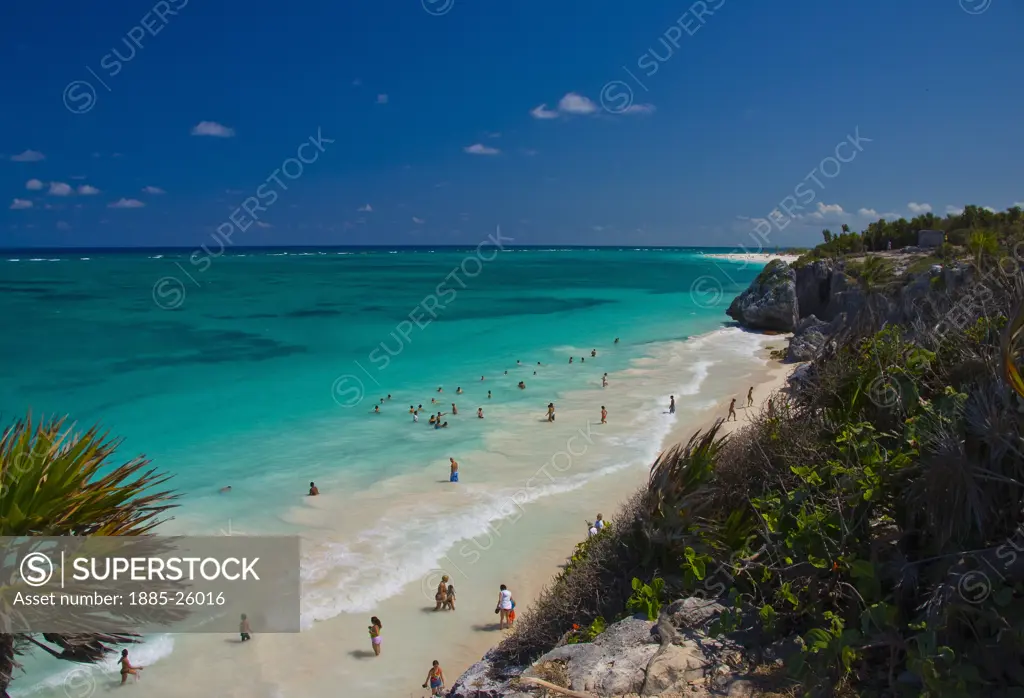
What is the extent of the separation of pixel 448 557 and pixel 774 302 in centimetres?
4258

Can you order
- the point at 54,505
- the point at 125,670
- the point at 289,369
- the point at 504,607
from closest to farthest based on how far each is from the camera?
the point at 54,505 < the point at 125,670 < the point at 504,607 < the point at 289,369

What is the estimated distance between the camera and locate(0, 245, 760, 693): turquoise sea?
22234 millimetres

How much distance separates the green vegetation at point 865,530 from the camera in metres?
3.33

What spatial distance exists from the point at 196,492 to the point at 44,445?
1644 centimetres

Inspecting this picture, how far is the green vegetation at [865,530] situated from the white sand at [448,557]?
5470 millimetres

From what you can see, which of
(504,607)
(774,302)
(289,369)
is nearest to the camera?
(504,607)

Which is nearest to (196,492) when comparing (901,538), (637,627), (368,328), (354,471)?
(354,471)

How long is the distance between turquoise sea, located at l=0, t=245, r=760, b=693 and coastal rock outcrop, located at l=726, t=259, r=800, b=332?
3.82 m

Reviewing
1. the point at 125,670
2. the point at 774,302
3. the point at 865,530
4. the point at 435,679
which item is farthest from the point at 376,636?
the point at 774,302

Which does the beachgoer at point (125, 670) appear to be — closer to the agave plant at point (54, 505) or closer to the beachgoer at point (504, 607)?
the beachgoer at point (504, 607)

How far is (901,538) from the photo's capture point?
4105mm

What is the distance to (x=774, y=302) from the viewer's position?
49969 mm

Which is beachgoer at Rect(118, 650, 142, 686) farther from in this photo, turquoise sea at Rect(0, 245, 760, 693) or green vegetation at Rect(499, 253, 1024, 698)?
green vegetation at Rect(499, 253, 1024, 698)

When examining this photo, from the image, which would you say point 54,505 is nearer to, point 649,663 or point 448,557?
point 649,663
